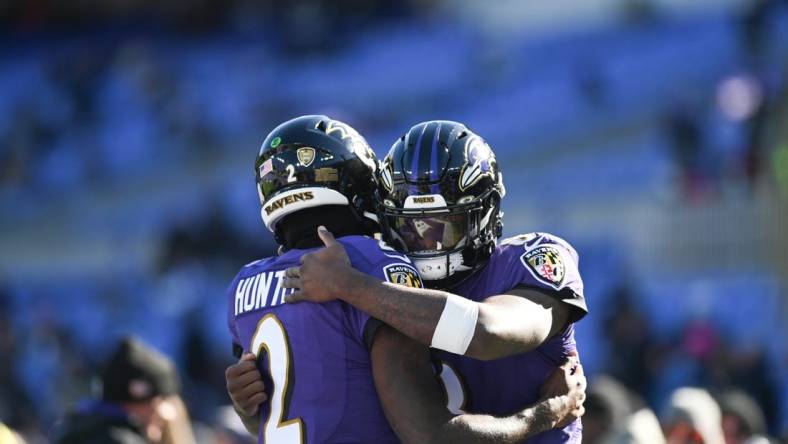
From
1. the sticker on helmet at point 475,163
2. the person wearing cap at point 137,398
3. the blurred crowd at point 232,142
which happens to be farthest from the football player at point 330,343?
the blurred crowd at point 232,142

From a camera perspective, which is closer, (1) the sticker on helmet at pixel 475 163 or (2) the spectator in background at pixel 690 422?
(1) the sticker on helmet at pixel 475 163

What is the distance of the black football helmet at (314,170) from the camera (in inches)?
166

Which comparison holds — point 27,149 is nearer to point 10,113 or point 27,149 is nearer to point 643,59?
point 10,113

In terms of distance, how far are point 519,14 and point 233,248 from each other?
30.2 ft

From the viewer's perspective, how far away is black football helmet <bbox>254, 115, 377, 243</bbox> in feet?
13.8

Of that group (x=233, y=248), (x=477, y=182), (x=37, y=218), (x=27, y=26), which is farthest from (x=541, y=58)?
(x=477, y=182)

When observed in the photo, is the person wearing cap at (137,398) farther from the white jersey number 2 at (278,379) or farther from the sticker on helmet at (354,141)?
the sticker on helmet at (354,141)

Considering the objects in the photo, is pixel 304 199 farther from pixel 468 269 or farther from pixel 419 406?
pixel 419 406

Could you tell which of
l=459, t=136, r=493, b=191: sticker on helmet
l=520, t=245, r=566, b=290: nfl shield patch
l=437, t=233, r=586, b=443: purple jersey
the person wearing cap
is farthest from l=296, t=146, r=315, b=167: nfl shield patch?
the person wearing cap

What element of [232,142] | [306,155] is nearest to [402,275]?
[306,155]

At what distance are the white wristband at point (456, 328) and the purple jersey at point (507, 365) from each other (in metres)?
0.40

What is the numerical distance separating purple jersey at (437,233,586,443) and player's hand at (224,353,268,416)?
0.60 m

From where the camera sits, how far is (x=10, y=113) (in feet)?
80.0

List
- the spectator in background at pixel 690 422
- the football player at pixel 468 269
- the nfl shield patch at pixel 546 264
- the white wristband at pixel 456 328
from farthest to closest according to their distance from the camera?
the spectator in background at pixel 690 422 < the nfl shield patch at pixel 546 264 < the football player at pixel 468 269 < the white wristband at pixel 456 328
